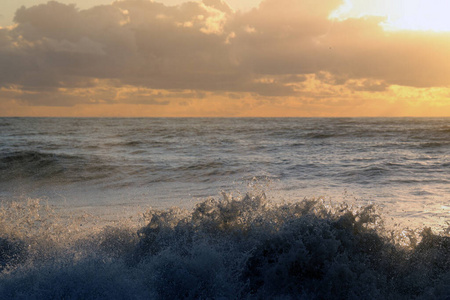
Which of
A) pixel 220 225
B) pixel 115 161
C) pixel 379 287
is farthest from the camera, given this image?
pixel 115 161

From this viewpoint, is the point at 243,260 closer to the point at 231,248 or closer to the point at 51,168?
the point at 231,248

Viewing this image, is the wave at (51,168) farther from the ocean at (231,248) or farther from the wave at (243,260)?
the wave at (243,260)

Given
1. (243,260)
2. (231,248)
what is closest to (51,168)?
(231,248)

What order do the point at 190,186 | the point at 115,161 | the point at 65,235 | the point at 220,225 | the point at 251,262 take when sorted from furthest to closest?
the point at 115,161, the point at 190,186, the point at 65,235, the point at 220,225, the point at 251,262

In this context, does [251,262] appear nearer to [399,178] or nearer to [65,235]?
[65,235]

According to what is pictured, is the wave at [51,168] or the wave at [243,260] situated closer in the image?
the wave at [243,260]

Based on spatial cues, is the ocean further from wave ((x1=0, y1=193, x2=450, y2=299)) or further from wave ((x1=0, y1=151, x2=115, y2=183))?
wave ((x1=0, y1=151, x2=115, y2=183))

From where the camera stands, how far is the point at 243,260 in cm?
428

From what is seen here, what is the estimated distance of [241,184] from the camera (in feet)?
34.4

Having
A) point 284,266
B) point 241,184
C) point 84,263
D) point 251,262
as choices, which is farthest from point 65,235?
point 241,184

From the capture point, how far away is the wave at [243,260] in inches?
155

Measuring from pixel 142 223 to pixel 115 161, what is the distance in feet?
33.0

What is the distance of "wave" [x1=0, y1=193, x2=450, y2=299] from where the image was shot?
3.94m

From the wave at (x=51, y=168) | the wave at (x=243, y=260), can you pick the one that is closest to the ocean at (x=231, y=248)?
the wave at (x=243, y=260)
